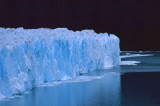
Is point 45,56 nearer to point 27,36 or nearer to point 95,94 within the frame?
point 27,36

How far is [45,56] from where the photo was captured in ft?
31.9

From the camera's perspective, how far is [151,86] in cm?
945

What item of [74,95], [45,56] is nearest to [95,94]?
[74,95]

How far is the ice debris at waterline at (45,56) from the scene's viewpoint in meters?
7.39

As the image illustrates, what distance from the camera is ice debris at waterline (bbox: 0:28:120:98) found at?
7389 millimetres

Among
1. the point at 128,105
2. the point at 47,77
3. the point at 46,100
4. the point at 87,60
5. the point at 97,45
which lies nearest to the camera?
the point at 128,105

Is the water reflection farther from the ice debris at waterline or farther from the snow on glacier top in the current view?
the snow on glacier top

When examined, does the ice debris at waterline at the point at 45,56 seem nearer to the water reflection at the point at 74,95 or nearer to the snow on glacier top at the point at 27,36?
the snow on glacier top at the point at 27,36

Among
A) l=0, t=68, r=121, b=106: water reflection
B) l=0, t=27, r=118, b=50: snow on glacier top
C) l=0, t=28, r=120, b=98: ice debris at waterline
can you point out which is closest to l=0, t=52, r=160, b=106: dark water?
l=0, t=68, r=121, b=106: water reflection

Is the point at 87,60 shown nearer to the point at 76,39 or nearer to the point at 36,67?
the point at 76,39

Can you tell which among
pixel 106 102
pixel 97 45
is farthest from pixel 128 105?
pixel 97 45

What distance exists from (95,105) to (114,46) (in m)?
9.09

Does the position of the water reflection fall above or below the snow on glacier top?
below

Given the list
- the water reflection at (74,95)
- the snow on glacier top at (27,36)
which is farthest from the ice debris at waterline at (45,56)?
the water reflection at (74,95)
